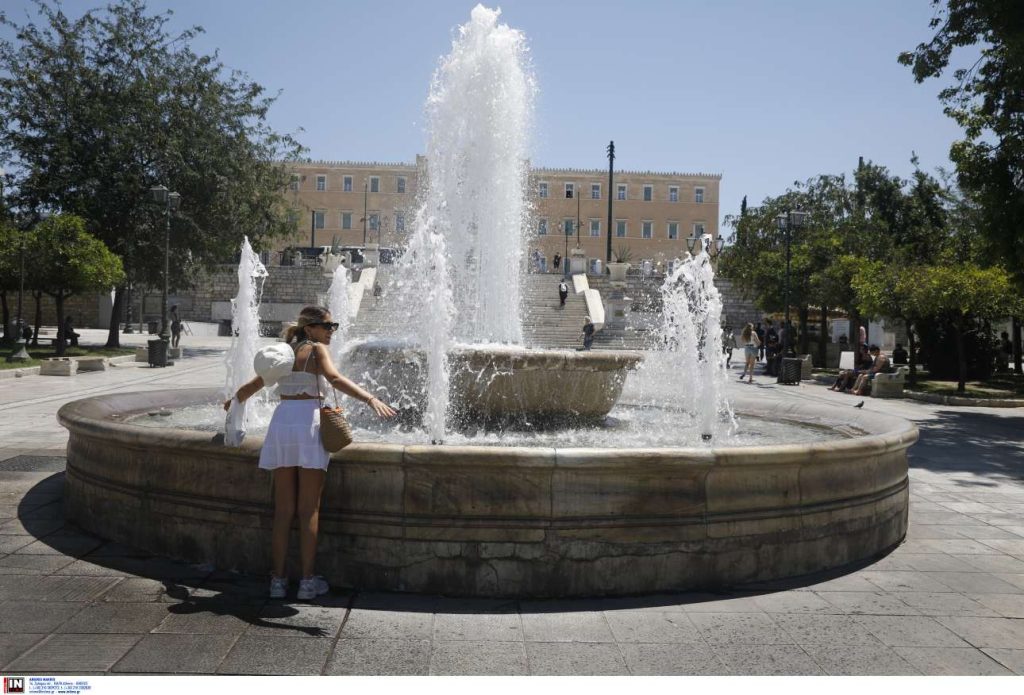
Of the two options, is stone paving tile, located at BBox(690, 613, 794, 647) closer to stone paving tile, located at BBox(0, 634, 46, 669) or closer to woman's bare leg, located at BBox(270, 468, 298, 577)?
woman's bare leg, located at BBox(270, 468, 298, 577)

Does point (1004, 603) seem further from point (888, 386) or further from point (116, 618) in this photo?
point (888, 386)

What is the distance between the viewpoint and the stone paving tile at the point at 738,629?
3.69 meters

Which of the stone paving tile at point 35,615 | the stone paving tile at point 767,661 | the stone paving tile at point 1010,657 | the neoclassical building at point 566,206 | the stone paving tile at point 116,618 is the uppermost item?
the neoclassical building at point 566,206

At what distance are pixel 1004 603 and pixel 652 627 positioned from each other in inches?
77.8

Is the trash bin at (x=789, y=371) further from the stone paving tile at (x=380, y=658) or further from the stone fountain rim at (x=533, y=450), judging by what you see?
the stone paving tile at (x=380, y=658)

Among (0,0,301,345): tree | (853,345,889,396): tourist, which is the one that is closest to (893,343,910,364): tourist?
(853,345,889,396): tourist

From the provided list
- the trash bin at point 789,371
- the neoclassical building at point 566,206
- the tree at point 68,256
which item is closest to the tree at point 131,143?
the tree at point 68,256

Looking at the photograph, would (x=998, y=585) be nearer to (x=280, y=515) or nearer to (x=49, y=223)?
(x=280, y=515)

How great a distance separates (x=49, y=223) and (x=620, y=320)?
20.6 m

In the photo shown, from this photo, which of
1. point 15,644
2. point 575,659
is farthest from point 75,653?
point 575,659

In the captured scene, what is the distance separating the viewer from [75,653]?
3.33 meters

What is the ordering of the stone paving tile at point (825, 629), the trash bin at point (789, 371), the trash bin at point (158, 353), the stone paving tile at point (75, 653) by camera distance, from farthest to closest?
the trash bin at point (158, 353) → the trash bin at point (789, 371) → the stone paving tile at point (825, 629) → the stone paving tile at point (75, 653)

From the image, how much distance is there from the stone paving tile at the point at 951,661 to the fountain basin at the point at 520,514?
1031 mm

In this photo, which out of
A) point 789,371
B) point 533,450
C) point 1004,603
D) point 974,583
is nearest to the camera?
point 533,450
